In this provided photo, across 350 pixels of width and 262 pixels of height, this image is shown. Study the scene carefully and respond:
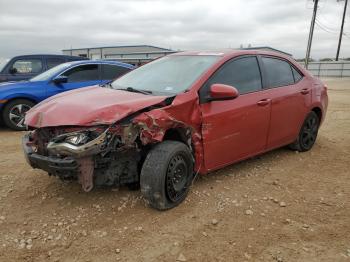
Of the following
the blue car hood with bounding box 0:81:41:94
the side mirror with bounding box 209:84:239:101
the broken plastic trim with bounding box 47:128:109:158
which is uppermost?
the side mirror with bounding box 209:84:239:101

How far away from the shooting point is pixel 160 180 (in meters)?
3.52

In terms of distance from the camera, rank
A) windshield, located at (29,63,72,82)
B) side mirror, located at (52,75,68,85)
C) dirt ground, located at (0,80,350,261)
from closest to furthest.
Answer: dirt ground, located at (0,80,350,261)
side mirror, located at (52,75,68,85)
windshield, located at (29,63,72,82)

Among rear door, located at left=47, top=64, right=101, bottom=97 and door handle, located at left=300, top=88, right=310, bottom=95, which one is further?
rear door, located at left=47, top=64, right=101, bottom=97

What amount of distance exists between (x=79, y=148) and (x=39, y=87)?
5.12 meters

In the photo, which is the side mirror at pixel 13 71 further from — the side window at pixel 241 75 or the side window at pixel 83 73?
the side window at pixel 241 75

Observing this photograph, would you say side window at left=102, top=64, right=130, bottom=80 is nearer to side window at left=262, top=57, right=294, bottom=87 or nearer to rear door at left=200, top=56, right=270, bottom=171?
side window at left=262, top=57, right=294, bottom=87

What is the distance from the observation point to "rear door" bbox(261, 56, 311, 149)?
493cm

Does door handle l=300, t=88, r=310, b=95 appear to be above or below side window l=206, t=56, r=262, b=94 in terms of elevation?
below

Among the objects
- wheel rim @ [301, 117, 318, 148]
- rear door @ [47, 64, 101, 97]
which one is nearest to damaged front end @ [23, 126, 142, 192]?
wheel rim @ [301, 117, 318, 148]

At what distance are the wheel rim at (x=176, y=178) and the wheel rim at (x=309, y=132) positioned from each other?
276cm

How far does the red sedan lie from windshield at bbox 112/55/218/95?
0.05 feet

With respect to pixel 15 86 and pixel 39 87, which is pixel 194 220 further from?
pixel 15 86

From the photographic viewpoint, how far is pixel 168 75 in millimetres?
4418

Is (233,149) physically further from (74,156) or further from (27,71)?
(27,71)
